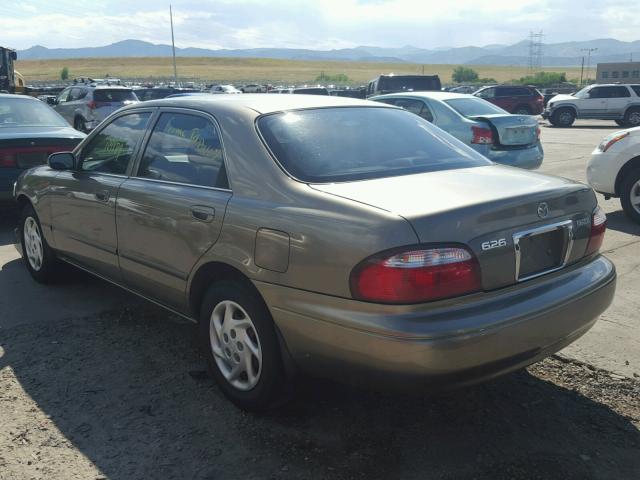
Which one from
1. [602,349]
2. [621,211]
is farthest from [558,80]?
[602,349]

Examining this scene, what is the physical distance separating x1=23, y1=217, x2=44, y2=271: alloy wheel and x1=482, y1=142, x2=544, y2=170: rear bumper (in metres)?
5.98

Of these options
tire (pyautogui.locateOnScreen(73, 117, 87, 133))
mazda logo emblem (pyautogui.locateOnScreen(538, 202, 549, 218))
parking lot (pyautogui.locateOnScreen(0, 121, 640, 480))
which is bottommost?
parking lot (pyautogui.locateOnScreen(0, 121, 640, 480))

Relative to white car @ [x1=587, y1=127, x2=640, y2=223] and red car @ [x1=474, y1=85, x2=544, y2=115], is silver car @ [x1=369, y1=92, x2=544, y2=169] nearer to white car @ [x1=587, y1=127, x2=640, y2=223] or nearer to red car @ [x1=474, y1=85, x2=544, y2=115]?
white car @ [x1=587, y1=127, x2=640, y2=223]

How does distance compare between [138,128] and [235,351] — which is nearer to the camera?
[235,351]

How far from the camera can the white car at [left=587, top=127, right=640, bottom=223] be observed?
25.2 feet

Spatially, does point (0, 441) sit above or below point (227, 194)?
below

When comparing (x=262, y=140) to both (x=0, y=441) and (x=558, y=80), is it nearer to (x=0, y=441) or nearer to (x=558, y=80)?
(x=0, y=441)

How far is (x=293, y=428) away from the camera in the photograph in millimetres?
3215

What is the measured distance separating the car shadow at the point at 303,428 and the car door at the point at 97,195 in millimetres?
843

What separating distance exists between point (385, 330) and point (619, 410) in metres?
1.62

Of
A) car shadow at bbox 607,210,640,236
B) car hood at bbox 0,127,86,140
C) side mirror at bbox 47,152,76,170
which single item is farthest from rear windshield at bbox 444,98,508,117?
side mirror at bbox 47,152,76,170

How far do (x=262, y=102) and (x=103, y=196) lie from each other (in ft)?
4.53

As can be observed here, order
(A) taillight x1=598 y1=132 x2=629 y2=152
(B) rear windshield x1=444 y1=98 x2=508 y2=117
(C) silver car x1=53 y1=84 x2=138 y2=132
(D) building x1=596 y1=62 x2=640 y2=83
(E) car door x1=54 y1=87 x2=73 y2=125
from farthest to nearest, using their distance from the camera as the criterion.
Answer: (D) building x1=596 y1=62 x2=640 y2=83
(E) car door x1=54 y1=87 x2=73 y2=125
(C) silver car x1=53 y1=84 x2=138 y2=132
(B) rear windshield x1=444 y1=98 x2=508 y2=117
(A) taillight x1=598 y1=132 x2=629 y2=152

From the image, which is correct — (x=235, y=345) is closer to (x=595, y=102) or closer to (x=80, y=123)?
(x=80, y=123)
